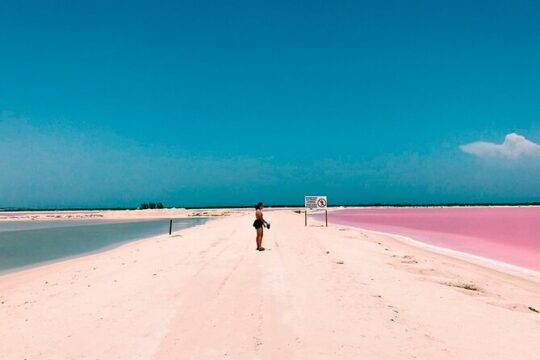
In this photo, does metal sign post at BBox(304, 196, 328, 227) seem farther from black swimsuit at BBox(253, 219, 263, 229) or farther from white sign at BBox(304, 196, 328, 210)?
black swimsuit at BBox(253, 219, 263, 229)

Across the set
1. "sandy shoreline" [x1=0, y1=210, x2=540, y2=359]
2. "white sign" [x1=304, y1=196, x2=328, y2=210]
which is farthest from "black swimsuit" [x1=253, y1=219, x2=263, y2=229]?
"white sign" [x1=304, y1=196, x2=328, y2=210]

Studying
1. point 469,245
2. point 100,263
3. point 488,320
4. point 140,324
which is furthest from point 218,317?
point 469,245

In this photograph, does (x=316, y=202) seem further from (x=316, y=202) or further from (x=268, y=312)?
(x=268, y=312)

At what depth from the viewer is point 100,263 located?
15.6m

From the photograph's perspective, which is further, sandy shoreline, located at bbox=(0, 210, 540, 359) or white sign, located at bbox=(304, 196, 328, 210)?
white sign, located at bbox=(304, 196, 328, 210)

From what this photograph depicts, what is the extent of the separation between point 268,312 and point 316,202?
2605 cm

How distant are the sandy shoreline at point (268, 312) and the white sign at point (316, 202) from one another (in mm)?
19316

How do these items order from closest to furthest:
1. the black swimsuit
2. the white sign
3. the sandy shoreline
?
the sandy shoreline
the black swimsuit
the white sign

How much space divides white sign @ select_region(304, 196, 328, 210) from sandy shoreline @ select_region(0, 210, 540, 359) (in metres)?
19.3

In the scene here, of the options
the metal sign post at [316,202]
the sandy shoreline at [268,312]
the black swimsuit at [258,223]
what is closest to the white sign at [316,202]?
the metal sign post at [316,202]

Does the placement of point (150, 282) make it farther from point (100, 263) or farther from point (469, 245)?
point (469, 245)

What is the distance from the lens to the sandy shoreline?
640 cm

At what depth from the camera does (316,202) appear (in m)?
33.8

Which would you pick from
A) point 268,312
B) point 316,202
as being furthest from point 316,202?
point 268,312
